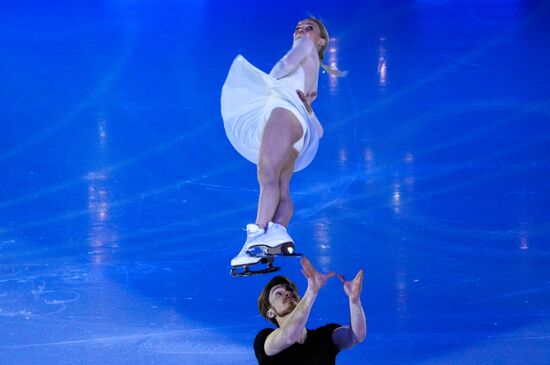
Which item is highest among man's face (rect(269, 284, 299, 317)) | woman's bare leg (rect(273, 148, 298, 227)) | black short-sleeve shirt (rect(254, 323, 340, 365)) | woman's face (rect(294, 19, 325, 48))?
woman's face (rect(294, 19, 325, 48))

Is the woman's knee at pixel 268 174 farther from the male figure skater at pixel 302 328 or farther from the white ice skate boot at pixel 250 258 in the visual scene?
the male figure skater at pixel 302 328

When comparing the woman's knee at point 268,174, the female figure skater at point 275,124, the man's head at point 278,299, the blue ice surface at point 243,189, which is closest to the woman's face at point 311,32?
the female figure skater at point 275,124

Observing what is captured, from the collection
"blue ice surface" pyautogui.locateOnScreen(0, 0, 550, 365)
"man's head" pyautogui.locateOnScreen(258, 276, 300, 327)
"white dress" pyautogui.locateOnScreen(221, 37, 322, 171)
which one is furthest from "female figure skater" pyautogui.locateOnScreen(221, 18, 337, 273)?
"blue ice surface" pyautogui.locateOnScreen(0, 0, 550, 365)

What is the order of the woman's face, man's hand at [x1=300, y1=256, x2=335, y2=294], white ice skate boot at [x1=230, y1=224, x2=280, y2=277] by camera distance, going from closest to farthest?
1. man's hand at [x1=300, y1=256, x2=335, y2=294]
2. white ice skate boot at [x1=230, y1=224, x2=280, y2=277]
3. the woman's face

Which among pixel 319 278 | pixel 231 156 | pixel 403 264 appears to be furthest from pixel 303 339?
pixel 231 156

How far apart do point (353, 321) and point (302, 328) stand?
213 millimetres

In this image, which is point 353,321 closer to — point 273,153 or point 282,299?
point 282,299

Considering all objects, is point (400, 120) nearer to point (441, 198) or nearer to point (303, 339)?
point (441, 198)

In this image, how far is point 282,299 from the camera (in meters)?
4.39

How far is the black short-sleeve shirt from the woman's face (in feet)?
4.40

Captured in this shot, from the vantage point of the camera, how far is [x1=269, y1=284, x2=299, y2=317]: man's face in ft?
14.4

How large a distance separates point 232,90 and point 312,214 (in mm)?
2134

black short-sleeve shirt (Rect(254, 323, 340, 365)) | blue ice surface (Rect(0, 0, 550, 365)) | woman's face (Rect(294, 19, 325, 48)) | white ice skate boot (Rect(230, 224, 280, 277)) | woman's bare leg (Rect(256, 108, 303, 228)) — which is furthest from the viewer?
blue ice surface (Rect(0, 0, 550, 365))

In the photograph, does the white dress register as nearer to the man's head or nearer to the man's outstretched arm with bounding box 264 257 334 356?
the man's head
